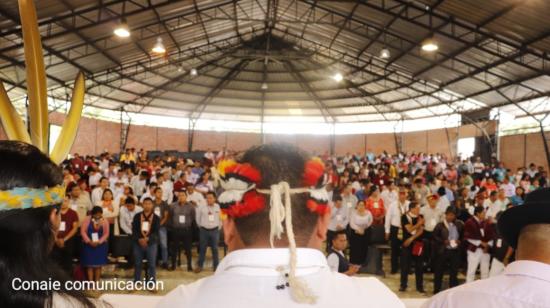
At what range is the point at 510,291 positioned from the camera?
1461 millimetres

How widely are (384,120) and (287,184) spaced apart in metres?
31.2

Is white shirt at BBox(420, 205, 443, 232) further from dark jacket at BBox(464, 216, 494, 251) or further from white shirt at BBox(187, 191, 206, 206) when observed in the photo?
white shirt at BBox(187, 191, 206, 206)

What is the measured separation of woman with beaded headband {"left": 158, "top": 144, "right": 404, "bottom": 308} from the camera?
1264 millimetres

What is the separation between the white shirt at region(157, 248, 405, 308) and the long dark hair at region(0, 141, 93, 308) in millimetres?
320

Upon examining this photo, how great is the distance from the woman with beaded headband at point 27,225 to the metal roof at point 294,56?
42.5ft

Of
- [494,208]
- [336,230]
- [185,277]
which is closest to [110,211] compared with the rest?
[185,277]

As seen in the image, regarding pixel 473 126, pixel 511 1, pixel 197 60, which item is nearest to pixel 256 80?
pixel 197 60

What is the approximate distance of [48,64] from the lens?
18.0m

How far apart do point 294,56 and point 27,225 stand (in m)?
24.5

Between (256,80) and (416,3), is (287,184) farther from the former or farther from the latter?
(256,80)

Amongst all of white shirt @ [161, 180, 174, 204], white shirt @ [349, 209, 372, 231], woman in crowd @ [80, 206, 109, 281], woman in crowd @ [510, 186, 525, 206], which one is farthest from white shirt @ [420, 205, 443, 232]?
white shirt @ [161, 180, 174, 204]

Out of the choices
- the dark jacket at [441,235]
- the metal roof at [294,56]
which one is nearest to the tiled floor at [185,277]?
the dark jacket at [441,235]

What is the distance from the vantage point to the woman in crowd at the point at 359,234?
8914 mm

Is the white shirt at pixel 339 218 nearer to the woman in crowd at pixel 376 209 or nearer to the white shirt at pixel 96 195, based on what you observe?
the woman in crowd at pixel 376 209
